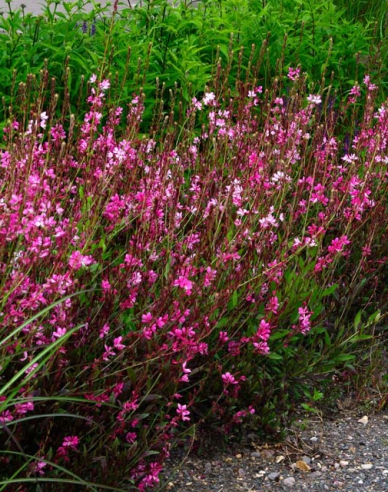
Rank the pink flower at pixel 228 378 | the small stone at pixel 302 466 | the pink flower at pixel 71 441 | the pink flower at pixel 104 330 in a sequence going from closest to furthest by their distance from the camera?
1. the pink flower at pixel 71 441
2. the pink flower at pixel 104 330
3. the pink flower at pixel 228 378
4. the small stone at pixel 302 466

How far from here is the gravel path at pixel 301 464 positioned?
3.22m

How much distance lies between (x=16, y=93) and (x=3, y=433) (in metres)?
2.71

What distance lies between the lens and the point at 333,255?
3.62 m

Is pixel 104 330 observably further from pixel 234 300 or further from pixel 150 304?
pixel 234 300

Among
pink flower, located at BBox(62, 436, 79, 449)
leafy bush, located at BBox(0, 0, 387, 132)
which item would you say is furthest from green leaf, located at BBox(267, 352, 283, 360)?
leafy bush, located at BBox(0, 0, 387, 132)

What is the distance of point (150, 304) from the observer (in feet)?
10.5

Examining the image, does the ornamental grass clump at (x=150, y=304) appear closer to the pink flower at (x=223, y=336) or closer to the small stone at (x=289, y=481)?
the pink flower at (x=223, y=336)

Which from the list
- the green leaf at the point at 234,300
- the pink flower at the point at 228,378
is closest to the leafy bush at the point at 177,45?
the green leaf at the point at 234,300

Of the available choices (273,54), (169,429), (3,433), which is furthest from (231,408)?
(273,54)

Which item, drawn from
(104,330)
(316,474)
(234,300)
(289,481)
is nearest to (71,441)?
(104,330)

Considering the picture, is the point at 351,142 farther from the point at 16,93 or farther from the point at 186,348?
the point at 186,348

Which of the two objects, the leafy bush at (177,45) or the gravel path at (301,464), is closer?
the gravel path at (301,464)

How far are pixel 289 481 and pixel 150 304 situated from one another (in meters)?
0.91

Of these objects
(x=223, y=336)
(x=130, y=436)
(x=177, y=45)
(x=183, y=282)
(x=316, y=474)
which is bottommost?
(x=316, y=474)
